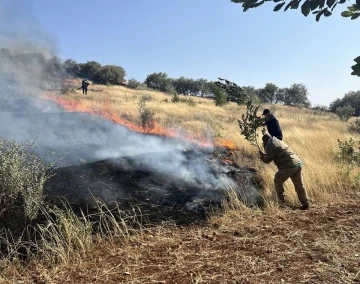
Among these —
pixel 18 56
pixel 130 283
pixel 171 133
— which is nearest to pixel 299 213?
pixel 130 283

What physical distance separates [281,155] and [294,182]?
0.52 meters

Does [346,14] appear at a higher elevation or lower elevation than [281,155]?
higher

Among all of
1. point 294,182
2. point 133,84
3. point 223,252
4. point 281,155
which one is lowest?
point 223,252

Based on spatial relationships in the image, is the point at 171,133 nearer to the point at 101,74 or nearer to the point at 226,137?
the point at 226,137

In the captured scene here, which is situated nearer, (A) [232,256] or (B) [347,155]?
(A) [232,256]

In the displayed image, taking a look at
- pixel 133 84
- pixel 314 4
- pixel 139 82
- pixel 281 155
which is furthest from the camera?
pixel 139 82

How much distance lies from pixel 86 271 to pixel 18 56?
15.4 metres

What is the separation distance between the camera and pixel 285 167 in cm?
586

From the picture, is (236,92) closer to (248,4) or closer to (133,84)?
(248,4)

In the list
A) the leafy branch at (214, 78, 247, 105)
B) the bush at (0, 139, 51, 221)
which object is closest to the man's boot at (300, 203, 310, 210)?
the leafy branch at (214, 78, 247, 105)

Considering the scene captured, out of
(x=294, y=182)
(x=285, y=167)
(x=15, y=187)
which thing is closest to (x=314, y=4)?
(x=15, y=187)

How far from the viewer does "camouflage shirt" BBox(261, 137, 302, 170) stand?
5.84 meters

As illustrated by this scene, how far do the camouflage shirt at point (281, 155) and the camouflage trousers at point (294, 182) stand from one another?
0.09 metres

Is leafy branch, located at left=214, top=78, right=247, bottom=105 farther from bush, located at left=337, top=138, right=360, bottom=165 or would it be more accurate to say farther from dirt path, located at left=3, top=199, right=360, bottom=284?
bush, located at left=337, top=138, right=360, bottom=165
